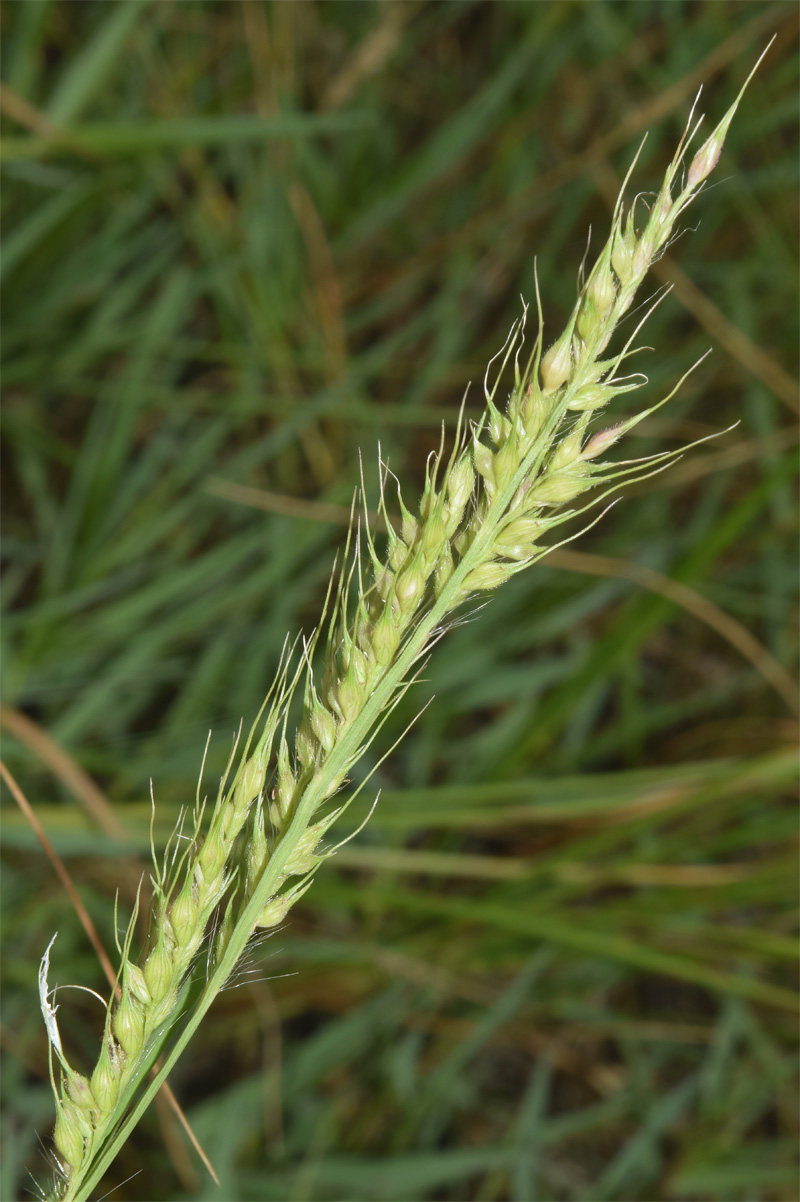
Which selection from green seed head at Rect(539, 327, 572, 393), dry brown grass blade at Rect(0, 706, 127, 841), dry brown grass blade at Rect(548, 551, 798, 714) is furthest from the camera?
dry brown grass blade at Rect(548, 551, 798, 714)

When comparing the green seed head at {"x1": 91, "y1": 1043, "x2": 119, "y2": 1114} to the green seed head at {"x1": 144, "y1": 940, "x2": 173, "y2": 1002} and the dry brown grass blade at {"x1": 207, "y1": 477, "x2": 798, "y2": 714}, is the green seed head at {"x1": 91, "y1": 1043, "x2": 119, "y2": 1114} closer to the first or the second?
the green seed head at {"x1": 144, "y1": 940, "x2": 173, "y2": 1002}

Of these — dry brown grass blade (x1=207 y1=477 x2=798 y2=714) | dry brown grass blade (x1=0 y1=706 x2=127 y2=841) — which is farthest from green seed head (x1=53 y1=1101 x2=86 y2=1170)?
dry brown grass blade (x1=207 y1=477 x2=798 y2=714)

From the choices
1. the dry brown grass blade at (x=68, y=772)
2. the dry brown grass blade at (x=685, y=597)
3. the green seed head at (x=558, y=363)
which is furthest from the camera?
the dry brown grass blade at (x=685, y=597)

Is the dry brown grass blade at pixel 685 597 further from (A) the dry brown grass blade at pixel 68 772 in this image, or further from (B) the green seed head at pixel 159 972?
(B) the green seed head at pixel 159 972

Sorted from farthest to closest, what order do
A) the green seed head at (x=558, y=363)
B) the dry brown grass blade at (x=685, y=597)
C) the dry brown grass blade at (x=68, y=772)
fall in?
1. the dry brown grass blade at (x=685, y=597)
2. the dry brown grass blade at (x=68, y=772)
3. the green seed head at (x=558, y=363)

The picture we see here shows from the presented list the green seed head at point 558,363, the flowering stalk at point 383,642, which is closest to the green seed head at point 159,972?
the flowering stalk at point 383,642

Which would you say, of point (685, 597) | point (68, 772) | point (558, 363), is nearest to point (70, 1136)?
point (558, 363)

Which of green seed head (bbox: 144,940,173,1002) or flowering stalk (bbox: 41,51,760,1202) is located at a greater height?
flowering stalk (bbox: 41,51,760,1202)

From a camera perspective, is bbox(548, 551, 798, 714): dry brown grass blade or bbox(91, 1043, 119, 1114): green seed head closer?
bbox(91, 1043, 119, 1114): green seed head

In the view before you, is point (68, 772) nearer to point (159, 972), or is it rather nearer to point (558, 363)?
point (159, 972)
